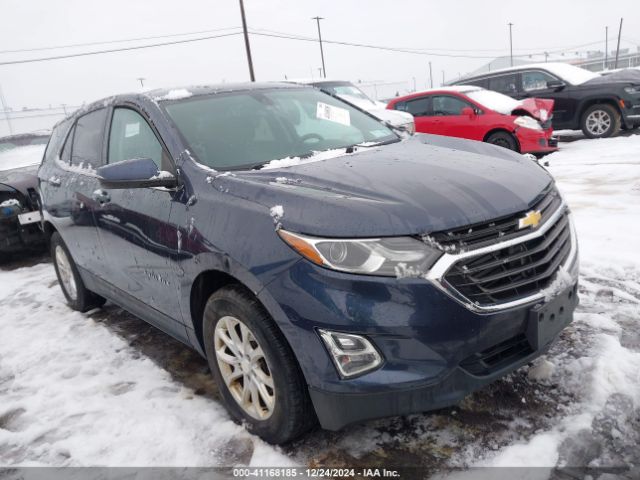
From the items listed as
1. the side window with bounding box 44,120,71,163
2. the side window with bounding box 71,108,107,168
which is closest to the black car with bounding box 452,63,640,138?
the side window with bounding box 44,120,71,163

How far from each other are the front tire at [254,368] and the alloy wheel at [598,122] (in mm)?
9896

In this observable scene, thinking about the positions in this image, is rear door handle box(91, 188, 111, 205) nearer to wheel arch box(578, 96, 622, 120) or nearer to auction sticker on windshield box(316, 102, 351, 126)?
auction sticker on windshield box(316, 102, 351, 126)

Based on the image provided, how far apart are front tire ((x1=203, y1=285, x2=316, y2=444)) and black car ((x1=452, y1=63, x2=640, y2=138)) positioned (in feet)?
32.2

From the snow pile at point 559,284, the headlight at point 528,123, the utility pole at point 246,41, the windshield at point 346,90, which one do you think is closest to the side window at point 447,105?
the headlight at point 528,123

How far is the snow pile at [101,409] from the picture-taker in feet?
7.80

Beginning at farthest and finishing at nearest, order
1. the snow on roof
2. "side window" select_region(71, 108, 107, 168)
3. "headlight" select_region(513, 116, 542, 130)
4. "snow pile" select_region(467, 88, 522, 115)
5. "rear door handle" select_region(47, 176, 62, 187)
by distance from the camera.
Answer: the snow on roof
"snow pile" select_region(467, 88, 522, 115)
"headlight" select_region(513, 116, 542, 130)
"rear door handle" select_region(47, 176, 62, 187)
"side window" select_region(71, 108, 107, 168)

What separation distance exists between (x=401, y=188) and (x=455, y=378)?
759mm

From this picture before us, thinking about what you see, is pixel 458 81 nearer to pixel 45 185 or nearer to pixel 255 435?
pixel 45 185

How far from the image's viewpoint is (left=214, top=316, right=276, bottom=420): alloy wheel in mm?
2232

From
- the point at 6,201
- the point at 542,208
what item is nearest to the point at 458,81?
the point at 6,201

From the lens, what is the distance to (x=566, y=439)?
6.99 ft

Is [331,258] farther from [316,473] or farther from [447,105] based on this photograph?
[447,105]

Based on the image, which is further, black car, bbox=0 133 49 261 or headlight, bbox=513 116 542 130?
headlight, bbox=513 116 542 130

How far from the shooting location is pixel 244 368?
7.66 feet
